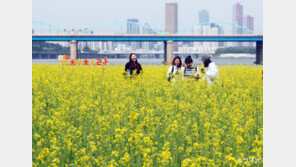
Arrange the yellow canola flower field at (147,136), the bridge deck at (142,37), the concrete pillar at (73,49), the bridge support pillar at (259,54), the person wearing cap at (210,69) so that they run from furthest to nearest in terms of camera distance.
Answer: the bridge deck at (142,37) < the concrete pillar at (73,49) < the bridge support pillar at (259,54) < the person wearing cap at (210,69) < the yellow canola flower field at (147,136)

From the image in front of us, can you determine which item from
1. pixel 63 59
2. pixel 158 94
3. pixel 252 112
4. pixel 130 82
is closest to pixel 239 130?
pixel 252 112

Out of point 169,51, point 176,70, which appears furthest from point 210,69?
point 169,51

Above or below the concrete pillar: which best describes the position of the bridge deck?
above

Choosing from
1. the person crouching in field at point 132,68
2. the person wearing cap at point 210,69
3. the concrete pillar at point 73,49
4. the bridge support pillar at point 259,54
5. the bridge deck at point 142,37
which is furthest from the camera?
the bridge deck at point 142,37

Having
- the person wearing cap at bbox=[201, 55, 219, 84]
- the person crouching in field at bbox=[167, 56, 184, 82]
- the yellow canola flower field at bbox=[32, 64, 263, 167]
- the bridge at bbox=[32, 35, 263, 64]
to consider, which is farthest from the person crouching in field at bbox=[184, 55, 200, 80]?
the bridge at bbox=[32, 35, 263, 64]

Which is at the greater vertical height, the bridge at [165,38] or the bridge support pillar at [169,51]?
the bridge at [165,38]

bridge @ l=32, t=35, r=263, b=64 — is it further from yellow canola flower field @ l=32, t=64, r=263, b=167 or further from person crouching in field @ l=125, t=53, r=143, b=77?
yellow canola flower field @ l=32, t=64, r=263, b=167

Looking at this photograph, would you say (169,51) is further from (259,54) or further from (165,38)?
(259,54)

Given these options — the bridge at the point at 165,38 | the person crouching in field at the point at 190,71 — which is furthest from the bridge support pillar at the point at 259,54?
the person crouching in field at the point at 190,71

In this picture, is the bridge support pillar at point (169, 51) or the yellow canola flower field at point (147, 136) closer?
the yellow canola flower field at point (147, 136)

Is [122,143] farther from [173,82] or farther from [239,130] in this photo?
[173,82]

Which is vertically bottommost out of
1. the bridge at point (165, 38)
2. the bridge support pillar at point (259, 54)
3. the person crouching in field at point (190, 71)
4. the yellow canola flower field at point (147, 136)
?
the yellow canola flower field at point (147, 136)

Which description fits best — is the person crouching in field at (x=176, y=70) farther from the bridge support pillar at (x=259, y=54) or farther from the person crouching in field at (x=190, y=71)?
the bridge support pillar at (x=259, y=54)

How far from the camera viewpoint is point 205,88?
1097 cm
